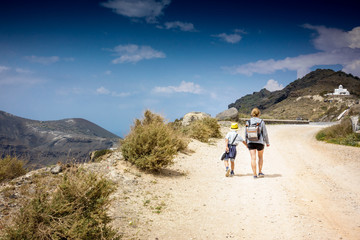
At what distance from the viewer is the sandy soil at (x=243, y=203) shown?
4.21 metres

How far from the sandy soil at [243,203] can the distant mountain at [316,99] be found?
125 ft

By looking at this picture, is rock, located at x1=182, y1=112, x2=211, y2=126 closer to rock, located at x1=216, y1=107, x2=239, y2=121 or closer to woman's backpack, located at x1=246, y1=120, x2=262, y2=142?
rock, located at x1=216, y1=107, x2=239, y2=121

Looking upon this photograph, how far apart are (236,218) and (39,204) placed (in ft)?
11.8

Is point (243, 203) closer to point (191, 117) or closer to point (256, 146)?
point (256, 146)

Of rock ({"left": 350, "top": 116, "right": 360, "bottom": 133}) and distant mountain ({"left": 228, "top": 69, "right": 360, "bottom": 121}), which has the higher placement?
distant mountain ({"left": 228, "top": 69, "right": 360, "bottom": 121})

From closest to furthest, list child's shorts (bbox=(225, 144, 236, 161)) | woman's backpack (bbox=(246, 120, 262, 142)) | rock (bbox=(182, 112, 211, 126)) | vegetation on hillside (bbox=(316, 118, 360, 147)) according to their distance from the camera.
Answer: woman's backpack (bbox=(246, 120, 262, 142)) < child's shorts (bbox=(225, 144, 236, 161)) < vegetation on hillside (bbox=(316, 118, 360, 147)) < rock (bbox=(182, 112, 211, 126))

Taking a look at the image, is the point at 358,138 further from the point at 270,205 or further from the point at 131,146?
the point at 131,146

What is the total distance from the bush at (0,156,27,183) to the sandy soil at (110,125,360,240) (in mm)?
2833

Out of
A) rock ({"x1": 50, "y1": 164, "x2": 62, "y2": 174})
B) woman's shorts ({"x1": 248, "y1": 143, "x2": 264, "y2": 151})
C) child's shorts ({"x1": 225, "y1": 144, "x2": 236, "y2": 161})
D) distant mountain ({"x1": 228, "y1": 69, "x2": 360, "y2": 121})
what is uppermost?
distant mountain ({"x1": 228, "y1": 69, "x2": 360, "y2": 121})

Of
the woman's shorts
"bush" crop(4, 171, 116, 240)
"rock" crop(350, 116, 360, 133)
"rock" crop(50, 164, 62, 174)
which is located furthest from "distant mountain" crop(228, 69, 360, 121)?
"bush" crop(4, 171, 116, 240)

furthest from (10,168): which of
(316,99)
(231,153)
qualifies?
(316,99)

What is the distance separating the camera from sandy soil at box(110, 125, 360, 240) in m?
4.21

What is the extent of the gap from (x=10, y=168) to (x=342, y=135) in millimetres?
18211

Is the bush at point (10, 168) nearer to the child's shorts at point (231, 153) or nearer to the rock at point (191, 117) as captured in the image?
the child's shorts at point (231, 153)
